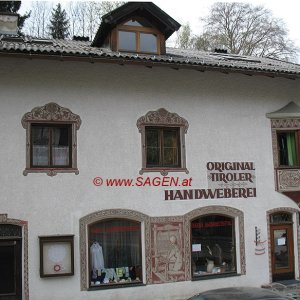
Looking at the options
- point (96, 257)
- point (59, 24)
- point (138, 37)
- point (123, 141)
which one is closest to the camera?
point (96, 257)

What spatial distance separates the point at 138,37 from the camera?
Answer: 578 inches

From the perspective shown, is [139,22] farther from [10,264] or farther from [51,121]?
[10,264]

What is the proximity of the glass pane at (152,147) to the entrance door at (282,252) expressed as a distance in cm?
455

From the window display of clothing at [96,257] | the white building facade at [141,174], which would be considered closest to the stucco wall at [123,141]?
the white building facade at [141,174]

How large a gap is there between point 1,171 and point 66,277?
10.8 feet

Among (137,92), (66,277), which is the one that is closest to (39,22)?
(137,92)

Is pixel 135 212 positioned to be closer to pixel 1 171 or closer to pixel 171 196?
pixel 171 196

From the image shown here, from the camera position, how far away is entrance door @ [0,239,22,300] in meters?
12.3

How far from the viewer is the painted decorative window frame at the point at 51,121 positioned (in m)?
12.8

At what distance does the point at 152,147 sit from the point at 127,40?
344 cm

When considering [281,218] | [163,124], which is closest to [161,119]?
[163,124]

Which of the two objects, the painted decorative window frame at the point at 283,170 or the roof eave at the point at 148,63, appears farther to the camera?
the painted decorative window frame at the point at 283,170

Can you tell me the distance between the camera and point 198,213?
14219 millimetres

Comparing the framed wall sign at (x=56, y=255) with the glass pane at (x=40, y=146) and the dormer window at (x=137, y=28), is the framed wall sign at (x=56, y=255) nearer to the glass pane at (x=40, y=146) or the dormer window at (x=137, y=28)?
the glass pane at (x=40, y=146)
